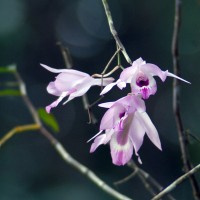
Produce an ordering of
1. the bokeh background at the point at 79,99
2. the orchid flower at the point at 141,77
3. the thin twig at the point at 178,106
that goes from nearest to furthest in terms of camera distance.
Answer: the orchid flower at the point at 141,77 → the thin twig at the point at 178,106 → the bokeh background at the point at 79,99

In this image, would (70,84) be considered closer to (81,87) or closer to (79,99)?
(81,87)

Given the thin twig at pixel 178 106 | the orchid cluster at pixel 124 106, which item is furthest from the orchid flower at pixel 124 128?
the thin twig at pixel 178 106

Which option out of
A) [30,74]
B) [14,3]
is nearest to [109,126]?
[30,74]

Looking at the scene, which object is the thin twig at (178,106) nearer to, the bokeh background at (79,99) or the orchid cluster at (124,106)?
the orchid cluster at (124,106)

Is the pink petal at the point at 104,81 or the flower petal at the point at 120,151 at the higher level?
the pink petal at the point at 104,81

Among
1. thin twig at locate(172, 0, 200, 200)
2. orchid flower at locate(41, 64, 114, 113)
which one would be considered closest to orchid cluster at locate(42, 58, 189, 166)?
orchid flower at locate(41, 64, 114, 113)

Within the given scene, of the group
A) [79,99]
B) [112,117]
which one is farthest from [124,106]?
[79,99]

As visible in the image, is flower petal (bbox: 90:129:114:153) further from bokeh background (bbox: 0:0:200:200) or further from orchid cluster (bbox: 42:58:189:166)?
bokeh background (bbox: 0:0:200:200)

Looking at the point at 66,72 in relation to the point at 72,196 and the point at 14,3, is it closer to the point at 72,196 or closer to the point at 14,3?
the point at 72,196
